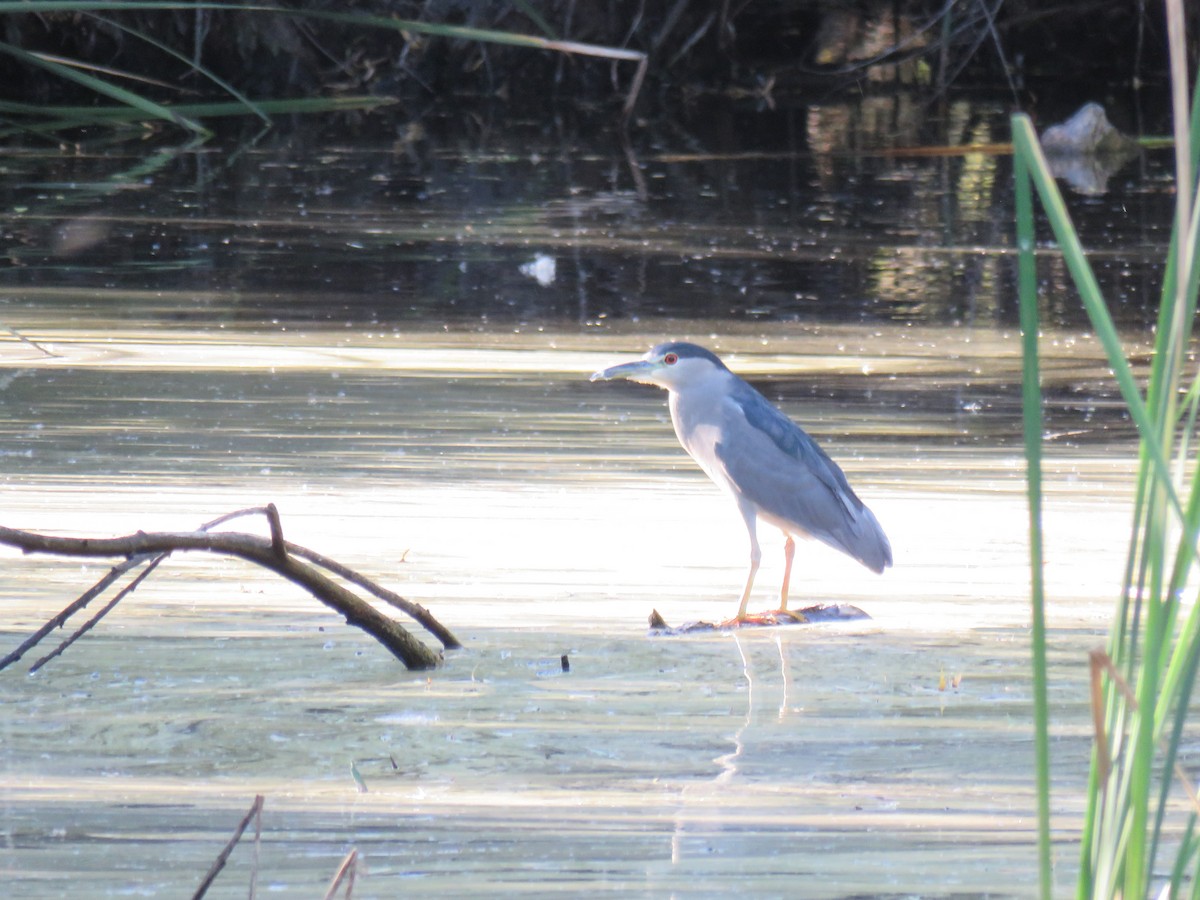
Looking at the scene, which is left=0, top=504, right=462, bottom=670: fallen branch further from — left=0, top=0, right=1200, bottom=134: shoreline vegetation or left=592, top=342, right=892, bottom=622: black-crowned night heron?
left=0, top=0, right=1200, bottom=134: shoreline vegetation

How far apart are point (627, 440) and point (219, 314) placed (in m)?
2.02

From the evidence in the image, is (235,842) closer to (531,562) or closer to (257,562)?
(257,562)

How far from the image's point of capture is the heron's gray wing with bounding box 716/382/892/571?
3.47m

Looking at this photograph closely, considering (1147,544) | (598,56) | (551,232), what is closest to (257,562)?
(1147,544)

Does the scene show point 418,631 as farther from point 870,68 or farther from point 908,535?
point 870,68

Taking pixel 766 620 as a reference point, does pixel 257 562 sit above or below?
above

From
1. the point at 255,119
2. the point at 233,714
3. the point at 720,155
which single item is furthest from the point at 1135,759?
the point at 255,119

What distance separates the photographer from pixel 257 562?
109 inches

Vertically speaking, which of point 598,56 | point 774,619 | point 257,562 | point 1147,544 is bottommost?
point 774,619

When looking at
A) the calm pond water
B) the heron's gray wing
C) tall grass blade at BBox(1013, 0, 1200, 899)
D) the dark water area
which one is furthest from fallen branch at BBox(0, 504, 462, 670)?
the dark water area

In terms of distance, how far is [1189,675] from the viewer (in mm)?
1283

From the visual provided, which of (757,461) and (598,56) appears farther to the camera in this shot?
(598,56)

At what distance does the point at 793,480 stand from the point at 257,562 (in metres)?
1.17

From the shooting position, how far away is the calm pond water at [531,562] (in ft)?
7.61
